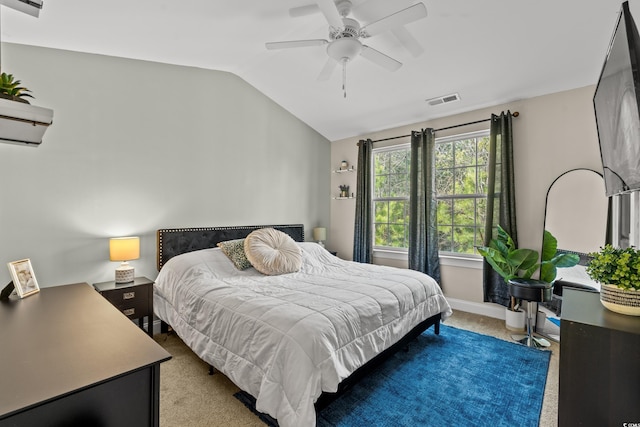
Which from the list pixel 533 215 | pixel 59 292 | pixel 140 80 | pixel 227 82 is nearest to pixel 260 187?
pixel 227 82

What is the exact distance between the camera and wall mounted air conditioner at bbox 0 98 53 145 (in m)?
1.19

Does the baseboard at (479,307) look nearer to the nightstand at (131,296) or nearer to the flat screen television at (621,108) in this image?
the flat screen television at (621,108)

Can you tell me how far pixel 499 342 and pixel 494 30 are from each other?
2.91m

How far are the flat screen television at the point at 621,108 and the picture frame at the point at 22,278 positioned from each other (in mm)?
2999

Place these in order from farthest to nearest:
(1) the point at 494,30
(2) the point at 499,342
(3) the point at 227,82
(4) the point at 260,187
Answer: (4) the point at 260,187 → (3) the point at 227,82 → (2) the point at 499,342 → (1) the point at 494,30

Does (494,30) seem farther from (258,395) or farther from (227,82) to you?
(258,395)

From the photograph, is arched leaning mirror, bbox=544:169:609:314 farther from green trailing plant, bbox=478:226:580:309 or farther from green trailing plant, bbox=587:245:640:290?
green trailing plant, bbox=587:245:640:290

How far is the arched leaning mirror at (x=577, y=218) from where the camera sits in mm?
2963

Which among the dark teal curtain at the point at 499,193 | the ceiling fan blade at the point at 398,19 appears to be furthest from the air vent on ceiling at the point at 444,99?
the ceiling fan blade at the point at 398,19

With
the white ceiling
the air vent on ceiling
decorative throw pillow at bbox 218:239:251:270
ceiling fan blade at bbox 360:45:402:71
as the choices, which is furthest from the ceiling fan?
decorative throw pillow at bbox 218:239:251:270

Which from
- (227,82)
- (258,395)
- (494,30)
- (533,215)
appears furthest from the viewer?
(227,82)

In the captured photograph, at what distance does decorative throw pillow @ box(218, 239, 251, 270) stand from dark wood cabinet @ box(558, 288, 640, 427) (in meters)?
2.61

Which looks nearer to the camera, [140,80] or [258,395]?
[258,395]

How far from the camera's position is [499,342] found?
3.04 meters
